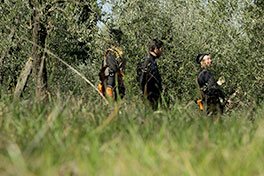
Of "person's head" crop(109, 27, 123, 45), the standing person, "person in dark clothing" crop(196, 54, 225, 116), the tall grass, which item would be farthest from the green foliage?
the tall grass

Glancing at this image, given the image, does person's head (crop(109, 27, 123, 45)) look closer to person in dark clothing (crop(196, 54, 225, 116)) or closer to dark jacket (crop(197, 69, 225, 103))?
person in dark clothing (crop(196, 54, 225, 116))

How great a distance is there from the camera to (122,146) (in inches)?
149

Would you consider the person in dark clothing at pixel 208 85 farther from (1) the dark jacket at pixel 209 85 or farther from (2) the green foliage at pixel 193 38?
(2) the green foliage at pixel 193 38

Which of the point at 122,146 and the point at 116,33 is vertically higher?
the point at 116,33

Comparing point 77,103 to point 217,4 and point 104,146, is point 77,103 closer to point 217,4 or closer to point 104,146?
point 104,146

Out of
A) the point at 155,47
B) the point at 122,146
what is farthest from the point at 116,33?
the point at 122,146

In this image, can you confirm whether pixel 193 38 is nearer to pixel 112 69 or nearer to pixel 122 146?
pixel 112 69

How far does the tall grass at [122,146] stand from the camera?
Answer: 332cm

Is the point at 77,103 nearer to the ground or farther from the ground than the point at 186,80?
farther from the ground

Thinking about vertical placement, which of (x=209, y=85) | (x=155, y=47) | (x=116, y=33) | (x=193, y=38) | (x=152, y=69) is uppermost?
(x=116, y=33)

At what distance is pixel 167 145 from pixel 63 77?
A: 35.2 m

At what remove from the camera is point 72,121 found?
4.86m

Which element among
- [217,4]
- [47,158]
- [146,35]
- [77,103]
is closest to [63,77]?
[146,35]

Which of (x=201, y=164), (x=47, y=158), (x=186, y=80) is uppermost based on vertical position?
(x=47, y=158)
